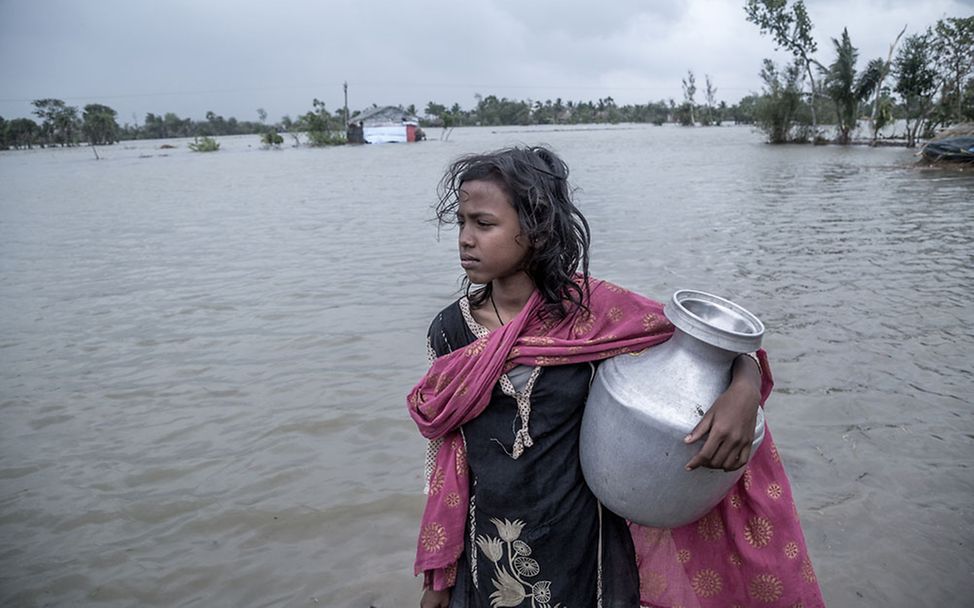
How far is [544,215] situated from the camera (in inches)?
55.4

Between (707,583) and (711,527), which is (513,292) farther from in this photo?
(707,583)

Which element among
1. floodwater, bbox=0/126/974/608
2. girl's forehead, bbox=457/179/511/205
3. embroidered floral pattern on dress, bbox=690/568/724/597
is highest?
girl's forehead, bbox=457/179/511/205

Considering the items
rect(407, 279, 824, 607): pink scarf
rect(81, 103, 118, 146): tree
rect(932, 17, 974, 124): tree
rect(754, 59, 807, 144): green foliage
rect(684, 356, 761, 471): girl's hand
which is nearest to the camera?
rect(684, 356, 761, 471): girl's hand

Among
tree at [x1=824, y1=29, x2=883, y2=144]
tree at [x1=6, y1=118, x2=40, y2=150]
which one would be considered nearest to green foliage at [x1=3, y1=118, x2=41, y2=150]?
tree at [x1=6, y1=118, x2=40, y2=150]

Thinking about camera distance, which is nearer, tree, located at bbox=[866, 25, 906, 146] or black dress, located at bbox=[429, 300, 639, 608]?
black dress, located at bbox=[429, 300, 639, 608]

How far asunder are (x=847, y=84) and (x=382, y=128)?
1388 inches

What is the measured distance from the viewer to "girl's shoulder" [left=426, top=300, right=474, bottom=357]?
57.9 inches

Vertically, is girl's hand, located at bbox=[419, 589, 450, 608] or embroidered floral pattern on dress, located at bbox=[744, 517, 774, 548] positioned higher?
embroidered floral pattern on dress, located at bbox=[744, 517, 774, 548]

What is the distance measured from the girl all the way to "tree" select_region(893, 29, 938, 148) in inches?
1100

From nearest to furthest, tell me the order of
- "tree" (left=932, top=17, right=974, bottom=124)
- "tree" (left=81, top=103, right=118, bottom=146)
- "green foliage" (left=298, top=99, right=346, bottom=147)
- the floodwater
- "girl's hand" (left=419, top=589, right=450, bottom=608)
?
"girl's hand" (left=419, top=589, right=450, bottom=608) < the floodwater < "tree" (left=932, top=17, right=974, bottom=124) < "green foliage" (left=298, top=99, right=346, bottom=147) < "tree" (left=81, top=103, right=118, bottom=146)

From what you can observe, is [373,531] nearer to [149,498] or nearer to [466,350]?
[149,498]

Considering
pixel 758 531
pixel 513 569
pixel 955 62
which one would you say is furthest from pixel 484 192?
pixel 955 62

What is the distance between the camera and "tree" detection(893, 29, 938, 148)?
77.4 feet

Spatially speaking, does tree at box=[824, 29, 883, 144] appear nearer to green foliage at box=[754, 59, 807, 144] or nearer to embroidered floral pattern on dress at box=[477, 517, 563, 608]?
green foliage at box=[754, 59, 807, 144]
